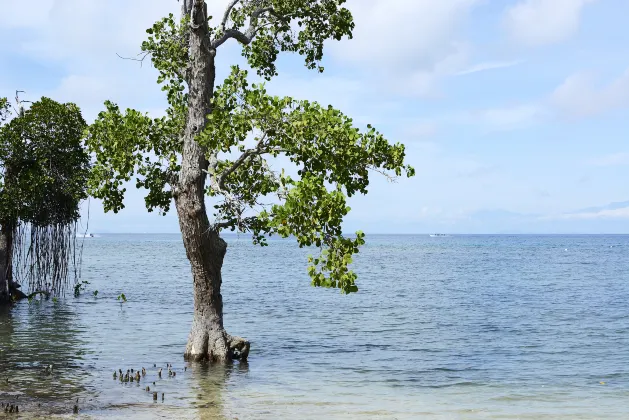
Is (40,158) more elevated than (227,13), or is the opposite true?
(227,13)

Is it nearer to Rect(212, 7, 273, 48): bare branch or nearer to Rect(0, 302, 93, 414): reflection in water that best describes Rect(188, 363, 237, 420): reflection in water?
Rect(0, 302, 93, 414): reflection in water

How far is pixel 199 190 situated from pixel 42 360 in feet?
25.2

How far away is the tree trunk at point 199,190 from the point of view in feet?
61.0

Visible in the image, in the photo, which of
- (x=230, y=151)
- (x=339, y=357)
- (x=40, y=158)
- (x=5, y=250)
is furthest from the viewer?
(x=5, y=250)

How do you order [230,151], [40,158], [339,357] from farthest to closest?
[40,158], [339,357], [230,151]

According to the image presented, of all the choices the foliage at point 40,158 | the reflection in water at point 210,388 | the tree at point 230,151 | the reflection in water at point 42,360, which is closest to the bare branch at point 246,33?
the tree at point 230,151

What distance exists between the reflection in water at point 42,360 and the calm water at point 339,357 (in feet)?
0.19

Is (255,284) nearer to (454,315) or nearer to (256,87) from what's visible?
(454,315)

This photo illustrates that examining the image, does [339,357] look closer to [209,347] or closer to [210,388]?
[209,347]

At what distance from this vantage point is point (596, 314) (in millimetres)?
40188

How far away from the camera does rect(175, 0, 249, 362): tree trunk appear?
1858 centimetres

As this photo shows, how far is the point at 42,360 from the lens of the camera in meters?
21.7

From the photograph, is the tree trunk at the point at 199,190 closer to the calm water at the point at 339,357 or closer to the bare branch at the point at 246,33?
the bare branch at the point at 246,33

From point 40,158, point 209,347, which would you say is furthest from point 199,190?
point 40,158
